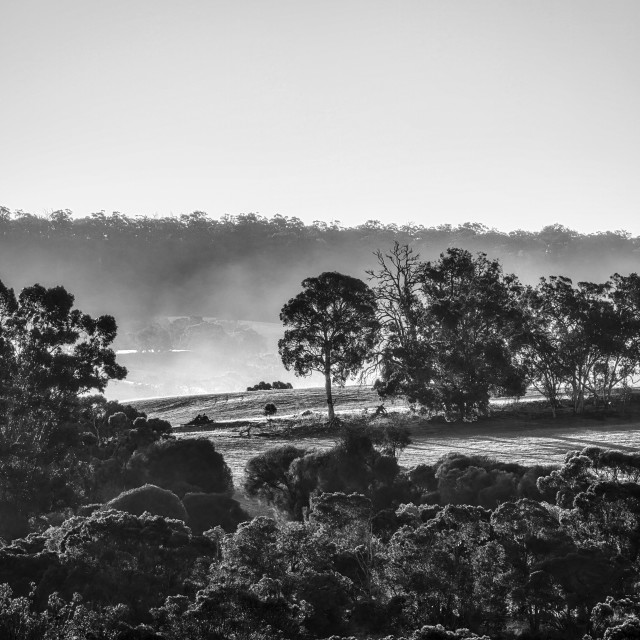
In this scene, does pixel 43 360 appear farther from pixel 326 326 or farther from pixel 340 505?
pixel 340 505

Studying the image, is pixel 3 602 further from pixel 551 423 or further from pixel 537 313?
pixel 537 313

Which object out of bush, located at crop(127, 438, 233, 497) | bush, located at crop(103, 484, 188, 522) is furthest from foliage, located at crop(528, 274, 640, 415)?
bush, located at crop(103, 484, 188, 522)

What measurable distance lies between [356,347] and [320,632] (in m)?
53.0

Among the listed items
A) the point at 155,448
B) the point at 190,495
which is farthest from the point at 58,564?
the point at 155,448

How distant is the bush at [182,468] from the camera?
44688mm

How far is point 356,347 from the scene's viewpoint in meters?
74.9

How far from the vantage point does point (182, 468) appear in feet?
152

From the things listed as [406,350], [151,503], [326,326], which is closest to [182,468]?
[151,503]

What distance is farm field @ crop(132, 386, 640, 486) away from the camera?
163 feet

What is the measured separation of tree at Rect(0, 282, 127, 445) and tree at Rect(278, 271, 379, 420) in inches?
835

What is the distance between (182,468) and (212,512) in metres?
9.24

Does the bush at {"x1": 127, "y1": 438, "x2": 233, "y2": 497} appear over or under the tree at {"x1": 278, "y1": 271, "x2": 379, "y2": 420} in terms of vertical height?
under

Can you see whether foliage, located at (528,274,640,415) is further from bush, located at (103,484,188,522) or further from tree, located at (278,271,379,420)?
bush, located at (103,484,188,522)

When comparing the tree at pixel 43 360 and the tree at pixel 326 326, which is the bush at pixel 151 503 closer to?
the tree at pixel 43 360
